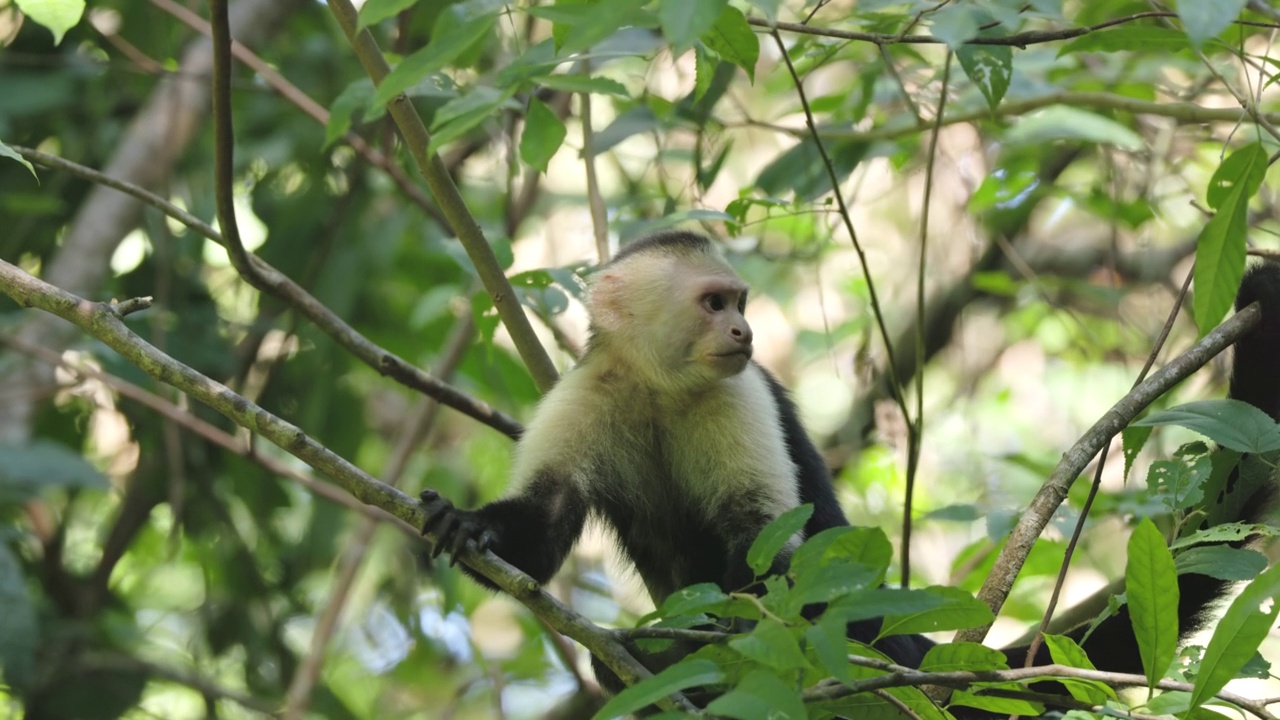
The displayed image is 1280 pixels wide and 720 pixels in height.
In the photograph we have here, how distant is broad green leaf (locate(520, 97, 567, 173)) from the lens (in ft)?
7.23

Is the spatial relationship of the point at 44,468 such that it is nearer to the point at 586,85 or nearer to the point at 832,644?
the point at 586,85

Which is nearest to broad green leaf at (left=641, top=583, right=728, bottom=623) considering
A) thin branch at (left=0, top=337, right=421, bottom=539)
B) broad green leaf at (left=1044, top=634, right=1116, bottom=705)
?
broad green leaf at (left=1044, top=634, right=1116, bottom=705)

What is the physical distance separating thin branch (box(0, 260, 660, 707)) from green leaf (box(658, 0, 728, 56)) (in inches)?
34.8

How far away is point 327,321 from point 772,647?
1803mm

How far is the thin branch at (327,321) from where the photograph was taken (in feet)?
8.71

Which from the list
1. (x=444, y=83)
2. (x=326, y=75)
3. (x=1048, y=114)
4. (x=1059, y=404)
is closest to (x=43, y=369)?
(x=326, y=75)

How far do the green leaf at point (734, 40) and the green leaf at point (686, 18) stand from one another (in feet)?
2.46

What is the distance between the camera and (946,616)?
1594 mm

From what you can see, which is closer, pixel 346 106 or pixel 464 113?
pixel 464 113

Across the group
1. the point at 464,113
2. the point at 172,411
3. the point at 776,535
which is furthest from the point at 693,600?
the point at 172,411

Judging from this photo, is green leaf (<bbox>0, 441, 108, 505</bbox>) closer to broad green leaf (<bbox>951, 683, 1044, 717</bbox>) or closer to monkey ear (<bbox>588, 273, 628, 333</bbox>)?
monkey ear (<bbox>588, 273, 628, 333</bbox>)

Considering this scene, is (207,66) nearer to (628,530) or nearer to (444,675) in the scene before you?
(628,530)

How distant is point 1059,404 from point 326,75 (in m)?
3.83

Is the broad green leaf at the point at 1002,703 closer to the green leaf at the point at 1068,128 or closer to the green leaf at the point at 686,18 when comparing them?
the green leaf at the point at 686,18
